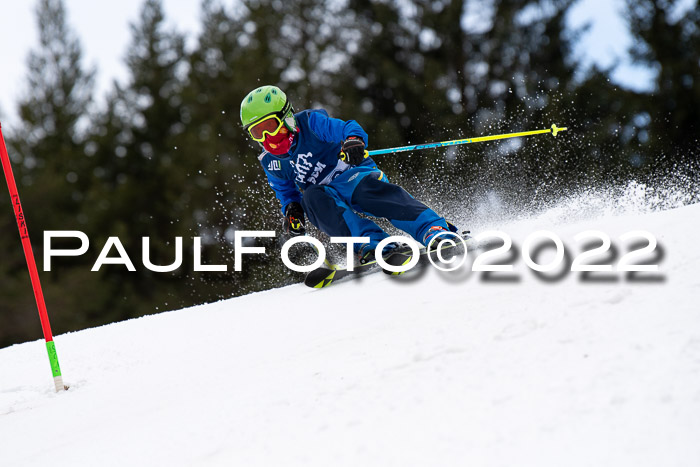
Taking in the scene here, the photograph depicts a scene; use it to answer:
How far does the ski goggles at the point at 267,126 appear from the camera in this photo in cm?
438

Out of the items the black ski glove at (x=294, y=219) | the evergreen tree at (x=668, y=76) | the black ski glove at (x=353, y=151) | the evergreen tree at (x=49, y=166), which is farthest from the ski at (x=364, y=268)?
the evergreen tree at (x=49, y=166)

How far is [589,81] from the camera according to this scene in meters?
12.8

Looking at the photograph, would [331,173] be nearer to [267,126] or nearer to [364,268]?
[267,126]

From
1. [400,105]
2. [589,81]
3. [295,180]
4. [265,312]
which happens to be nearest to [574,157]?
[589,81]

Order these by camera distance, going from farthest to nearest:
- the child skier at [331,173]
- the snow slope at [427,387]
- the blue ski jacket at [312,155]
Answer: the blue ski jacket at [312,155]
the child skier at [331,173]
the snow slope at [427,387]

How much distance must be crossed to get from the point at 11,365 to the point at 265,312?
5.31ft

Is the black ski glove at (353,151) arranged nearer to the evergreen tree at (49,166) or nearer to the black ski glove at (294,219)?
the black ski glove at (294,219)

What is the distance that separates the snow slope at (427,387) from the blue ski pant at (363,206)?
3.24 ft

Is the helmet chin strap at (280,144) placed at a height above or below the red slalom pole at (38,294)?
above

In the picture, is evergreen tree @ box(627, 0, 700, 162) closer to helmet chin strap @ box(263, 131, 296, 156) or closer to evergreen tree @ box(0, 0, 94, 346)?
helmet chin strap @ box(263, 131, 296, 156)

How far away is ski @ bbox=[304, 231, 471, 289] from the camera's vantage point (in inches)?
162

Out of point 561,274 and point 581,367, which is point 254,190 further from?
point 581,367

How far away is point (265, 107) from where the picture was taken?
14.3 ft

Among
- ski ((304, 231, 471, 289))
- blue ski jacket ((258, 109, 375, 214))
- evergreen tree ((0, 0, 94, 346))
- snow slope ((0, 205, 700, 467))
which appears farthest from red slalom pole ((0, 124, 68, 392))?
evergreen tree ((0, 0, 94, 346))
